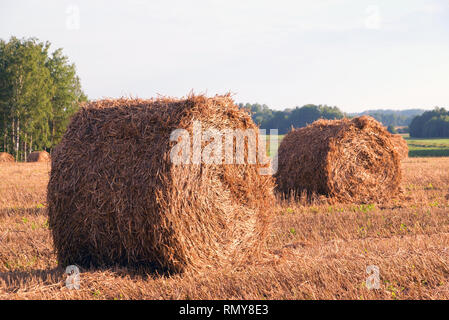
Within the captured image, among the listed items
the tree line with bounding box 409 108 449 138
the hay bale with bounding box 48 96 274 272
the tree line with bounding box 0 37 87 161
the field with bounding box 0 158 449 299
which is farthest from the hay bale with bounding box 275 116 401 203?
the tree line with bounding box 409 108 449 138

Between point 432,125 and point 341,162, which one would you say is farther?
point 432,125

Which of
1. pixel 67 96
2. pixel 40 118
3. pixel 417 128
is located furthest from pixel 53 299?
pixel 417 128

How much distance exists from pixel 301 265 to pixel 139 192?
2174mm

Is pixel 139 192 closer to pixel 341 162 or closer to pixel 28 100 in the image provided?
pixel 341 162

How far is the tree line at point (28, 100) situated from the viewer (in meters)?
37.7

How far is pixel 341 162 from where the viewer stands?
1191cm

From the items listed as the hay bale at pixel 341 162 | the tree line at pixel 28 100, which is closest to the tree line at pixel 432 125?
the tree line at pixel 28 100

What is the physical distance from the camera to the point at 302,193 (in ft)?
37.8

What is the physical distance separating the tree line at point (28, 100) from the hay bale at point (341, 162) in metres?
30.1

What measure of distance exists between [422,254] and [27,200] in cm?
1029

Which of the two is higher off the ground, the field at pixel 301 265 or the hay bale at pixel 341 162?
the hay bale at pixel 341 162

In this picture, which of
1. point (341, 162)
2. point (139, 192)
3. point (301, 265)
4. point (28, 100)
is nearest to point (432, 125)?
point (28, 100)

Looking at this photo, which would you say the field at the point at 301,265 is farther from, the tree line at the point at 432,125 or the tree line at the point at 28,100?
the tree line at the point at 432,125

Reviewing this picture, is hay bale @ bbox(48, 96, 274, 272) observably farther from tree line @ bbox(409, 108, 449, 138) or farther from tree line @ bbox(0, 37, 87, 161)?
tree line @ bbox(409, 108, 449, 138)
